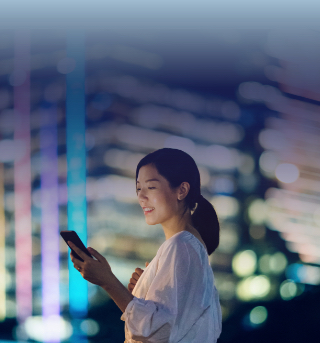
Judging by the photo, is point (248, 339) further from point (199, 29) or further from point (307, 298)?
point (199, 29)

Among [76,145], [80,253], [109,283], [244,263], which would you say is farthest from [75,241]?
[244,263]

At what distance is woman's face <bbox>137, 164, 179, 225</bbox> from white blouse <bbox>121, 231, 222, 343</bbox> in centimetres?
11

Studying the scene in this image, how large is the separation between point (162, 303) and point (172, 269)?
0.09 meters

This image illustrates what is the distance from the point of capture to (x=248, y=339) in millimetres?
4383

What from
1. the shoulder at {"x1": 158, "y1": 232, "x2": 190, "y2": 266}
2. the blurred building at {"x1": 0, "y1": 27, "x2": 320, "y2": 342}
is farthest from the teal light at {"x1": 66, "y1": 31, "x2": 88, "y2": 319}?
the shoulder at {"x1": 158, "y1": 232, "x2": 190, "y2": 266}

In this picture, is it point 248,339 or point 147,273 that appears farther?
point 248,339

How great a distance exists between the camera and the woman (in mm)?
924

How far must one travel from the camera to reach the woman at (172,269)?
3.03 feet

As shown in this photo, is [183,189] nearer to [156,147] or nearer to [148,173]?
[148,173]

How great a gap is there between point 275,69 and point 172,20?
1594mm

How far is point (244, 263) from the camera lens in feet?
16.4

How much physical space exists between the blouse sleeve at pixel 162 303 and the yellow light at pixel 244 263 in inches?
165

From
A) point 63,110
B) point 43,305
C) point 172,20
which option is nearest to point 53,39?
point 63,110

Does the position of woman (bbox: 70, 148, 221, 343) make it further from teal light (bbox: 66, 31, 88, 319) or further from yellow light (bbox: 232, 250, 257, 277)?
yellow light (bbox: 232, 250, 257, 277)
